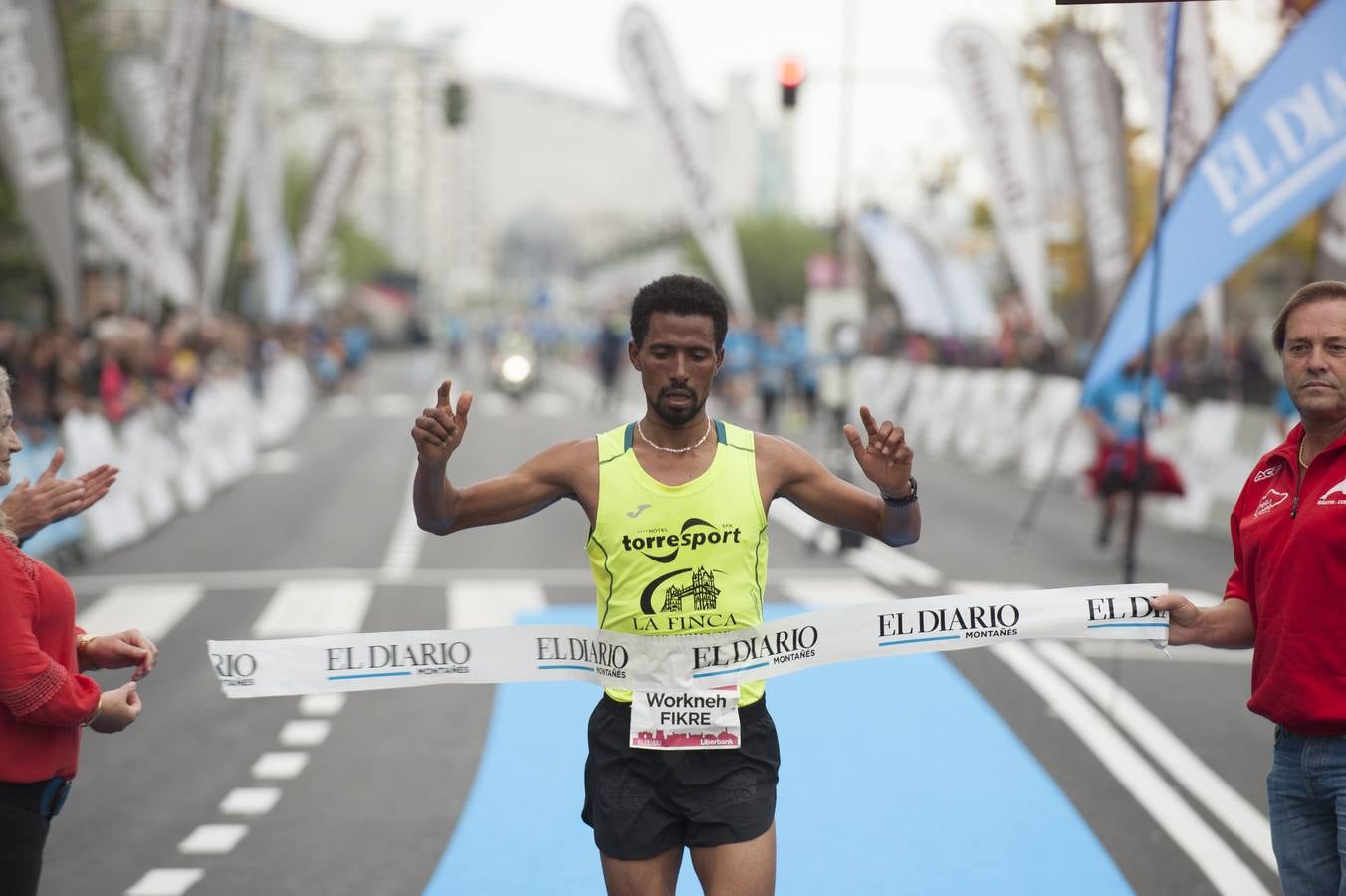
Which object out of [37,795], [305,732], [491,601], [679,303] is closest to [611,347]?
[491,601]

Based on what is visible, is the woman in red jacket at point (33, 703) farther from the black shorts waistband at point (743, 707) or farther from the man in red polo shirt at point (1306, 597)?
the man in red polo shirt at point (1306, 597)

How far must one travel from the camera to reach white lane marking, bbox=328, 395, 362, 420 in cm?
3572

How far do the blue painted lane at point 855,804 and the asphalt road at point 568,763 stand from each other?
18mm

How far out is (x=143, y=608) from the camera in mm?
12109

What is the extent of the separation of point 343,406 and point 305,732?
30840 mm

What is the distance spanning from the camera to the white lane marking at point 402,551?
14.1 m

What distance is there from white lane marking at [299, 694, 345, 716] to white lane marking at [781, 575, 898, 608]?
399 centimetres

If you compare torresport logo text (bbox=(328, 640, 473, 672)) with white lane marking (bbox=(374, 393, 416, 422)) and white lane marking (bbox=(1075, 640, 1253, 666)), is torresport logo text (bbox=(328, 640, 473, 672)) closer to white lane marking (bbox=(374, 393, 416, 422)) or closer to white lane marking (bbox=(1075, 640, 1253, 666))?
white lane marking (bbox=(1075, 640, 1253, 666))

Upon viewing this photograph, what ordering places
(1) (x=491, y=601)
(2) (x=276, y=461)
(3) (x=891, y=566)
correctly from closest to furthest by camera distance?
(1) (x=491, y=601) → (3) (x=891, y=566) → (2) (x=276, y=461)

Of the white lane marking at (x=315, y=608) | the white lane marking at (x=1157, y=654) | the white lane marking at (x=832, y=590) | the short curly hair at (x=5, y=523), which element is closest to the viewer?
the short curly hair at (x=5, y=523)

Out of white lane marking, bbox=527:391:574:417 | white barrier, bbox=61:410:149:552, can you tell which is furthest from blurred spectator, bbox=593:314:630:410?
white barrier, bbox=61:410:149:552

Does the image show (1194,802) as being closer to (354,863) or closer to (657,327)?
(354,863)

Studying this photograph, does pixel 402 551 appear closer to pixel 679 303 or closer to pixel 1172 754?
pixel 1172 754

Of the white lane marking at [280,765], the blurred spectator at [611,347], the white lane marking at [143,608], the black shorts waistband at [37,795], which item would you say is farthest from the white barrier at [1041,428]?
the black shorts waistband at [37,795]
